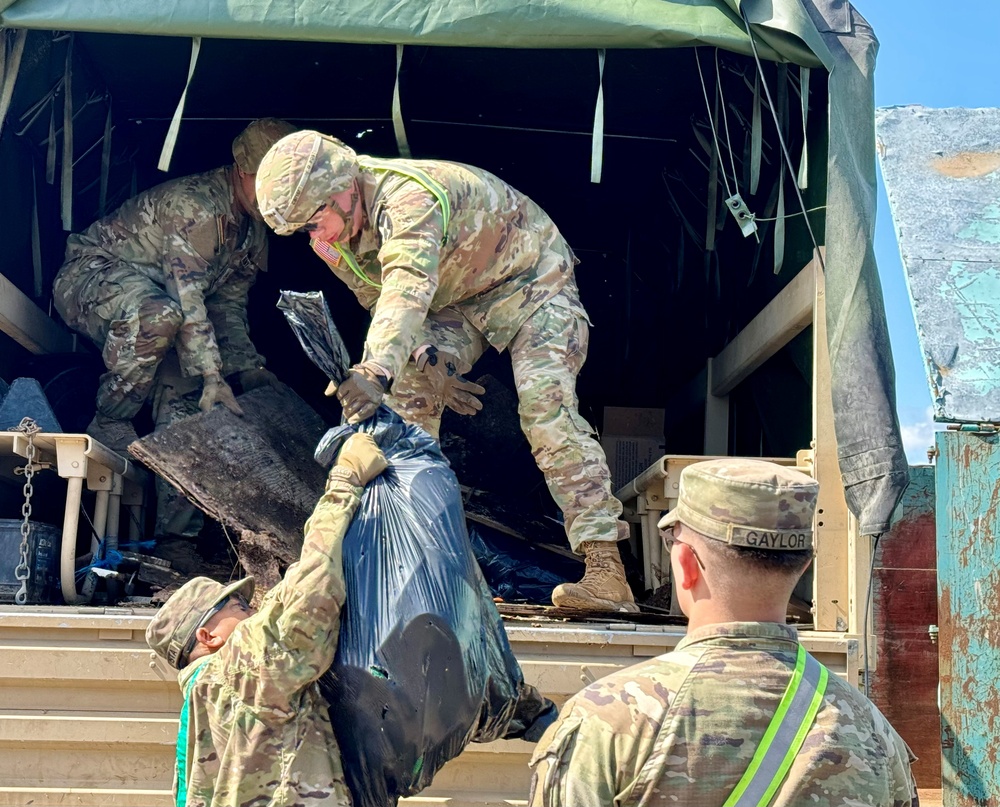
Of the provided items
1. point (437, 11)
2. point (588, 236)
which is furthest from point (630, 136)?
point (437, 11)

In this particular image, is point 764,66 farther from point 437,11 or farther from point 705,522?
point 705,522

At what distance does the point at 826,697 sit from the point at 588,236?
5.01 metres

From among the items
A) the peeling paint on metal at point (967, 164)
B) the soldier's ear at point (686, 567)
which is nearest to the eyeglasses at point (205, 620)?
the soldier's ear at point (686, 567)

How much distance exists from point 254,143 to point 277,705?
3.22 m

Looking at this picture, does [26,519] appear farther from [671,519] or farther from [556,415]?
[671,519]

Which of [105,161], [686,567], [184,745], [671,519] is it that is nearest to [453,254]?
[184,745]

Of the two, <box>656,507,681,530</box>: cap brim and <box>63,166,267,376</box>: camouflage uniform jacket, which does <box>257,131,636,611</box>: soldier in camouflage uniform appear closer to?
<box>63,166,267,376</box>: camouflage uniform jacket

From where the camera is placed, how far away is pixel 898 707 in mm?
3547

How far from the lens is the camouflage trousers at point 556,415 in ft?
11.8

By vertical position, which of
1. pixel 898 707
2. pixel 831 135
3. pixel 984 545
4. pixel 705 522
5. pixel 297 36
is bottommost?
pixel 898 707

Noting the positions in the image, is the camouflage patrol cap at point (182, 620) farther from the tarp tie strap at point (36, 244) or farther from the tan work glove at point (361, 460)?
the tarp tie strap at point (36, 244)

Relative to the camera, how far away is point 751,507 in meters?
1.62

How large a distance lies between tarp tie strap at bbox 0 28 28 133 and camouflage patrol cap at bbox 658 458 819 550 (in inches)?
120

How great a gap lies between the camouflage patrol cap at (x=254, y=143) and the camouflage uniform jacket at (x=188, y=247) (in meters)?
0.14
